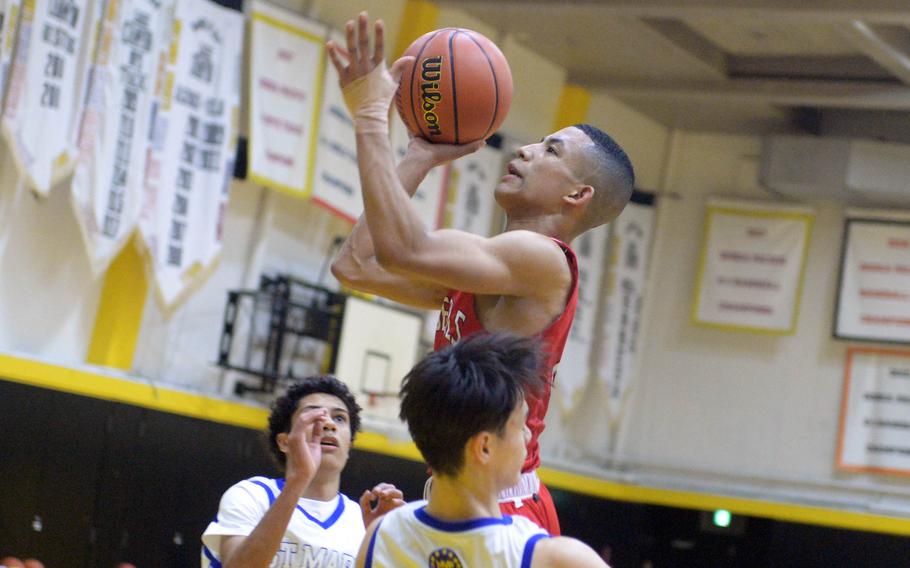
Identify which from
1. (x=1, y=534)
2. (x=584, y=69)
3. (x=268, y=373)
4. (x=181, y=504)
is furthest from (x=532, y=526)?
(x=584, y=69)

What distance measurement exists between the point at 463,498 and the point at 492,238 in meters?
0.66

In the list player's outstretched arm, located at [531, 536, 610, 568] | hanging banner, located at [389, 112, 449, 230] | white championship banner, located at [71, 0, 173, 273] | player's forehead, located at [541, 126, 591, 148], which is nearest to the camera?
player's outstretched arm, located at [531, 536, 610, 568]

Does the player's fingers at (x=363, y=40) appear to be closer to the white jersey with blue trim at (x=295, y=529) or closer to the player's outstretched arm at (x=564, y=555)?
the player's outstretched arm at (x=564, y=555)

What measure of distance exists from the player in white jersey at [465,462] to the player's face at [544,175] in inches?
31.1

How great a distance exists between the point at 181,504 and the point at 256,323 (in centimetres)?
156

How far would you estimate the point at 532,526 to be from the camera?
7.82ft

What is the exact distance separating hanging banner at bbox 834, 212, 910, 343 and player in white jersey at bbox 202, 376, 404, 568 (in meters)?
8.55

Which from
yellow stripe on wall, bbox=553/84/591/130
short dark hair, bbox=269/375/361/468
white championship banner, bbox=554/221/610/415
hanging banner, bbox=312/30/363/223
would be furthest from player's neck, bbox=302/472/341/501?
yellow stripe on wall, bbox=553/84/591/130

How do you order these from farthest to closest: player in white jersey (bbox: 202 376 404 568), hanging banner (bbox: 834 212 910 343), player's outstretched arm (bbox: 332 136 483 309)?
1. hanging banner (bbox: 834 212 910 343)
2. player in white jersey (bbox: 202 376 404 568)
3. player's outstretched arm (bbox: 332 136 483 309)

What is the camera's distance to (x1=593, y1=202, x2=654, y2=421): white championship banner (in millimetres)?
12125

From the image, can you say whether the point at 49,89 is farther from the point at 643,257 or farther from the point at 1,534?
the point at 643,257

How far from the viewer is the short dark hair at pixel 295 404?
13.8 feet

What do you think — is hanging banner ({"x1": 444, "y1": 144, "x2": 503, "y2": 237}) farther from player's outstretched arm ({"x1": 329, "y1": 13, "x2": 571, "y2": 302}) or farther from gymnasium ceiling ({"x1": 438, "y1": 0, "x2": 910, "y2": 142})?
player's outstretched arm ({"x1": 329, "y1": 13, "x2": 571, "y2": 302})

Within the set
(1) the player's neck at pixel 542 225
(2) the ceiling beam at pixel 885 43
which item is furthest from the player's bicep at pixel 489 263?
(2) the ceiling beam at pixel 885 43
